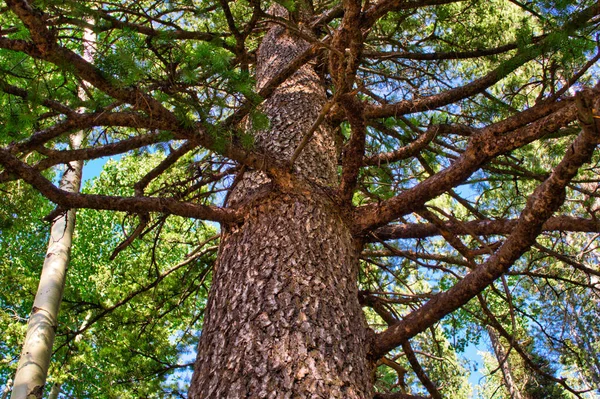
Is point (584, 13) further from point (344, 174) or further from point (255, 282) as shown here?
point (255, 282)

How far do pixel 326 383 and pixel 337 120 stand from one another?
2.14 meters

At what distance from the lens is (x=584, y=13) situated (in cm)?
229

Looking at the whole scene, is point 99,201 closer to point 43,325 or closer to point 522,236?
point 522,236

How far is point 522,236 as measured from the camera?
1.72 metres

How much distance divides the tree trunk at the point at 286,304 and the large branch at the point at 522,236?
0.58ft

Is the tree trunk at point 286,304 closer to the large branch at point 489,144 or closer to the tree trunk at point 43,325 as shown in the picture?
the large branch at point 489,144

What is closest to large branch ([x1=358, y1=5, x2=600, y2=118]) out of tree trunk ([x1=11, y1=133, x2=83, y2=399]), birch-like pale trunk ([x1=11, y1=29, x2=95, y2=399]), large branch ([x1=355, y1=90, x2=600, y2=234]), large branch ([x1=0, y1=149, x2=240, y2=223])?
large branch ([x1=355, y1=90, x2=600, y2=234])

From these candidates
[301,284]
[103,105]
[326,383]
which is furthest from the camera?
[103,105]

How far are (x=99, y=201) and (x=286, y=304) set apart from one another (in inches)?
36.8

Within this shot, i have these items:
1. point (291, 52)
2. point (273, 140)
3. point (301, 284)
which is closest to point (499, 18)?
point (291, 52)

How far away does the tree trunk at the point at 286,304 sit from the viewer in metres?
1.66

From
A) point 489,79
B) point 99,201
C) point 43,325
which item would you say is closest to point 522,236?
point 489,79

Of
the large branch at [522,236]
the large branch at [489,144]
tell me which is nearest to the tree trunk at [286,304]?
the large branch at [522,236]

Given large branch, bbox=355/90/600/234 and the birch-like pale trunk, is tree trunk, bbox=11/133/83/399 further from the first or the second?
large branch, bbox=355/90/600/234
